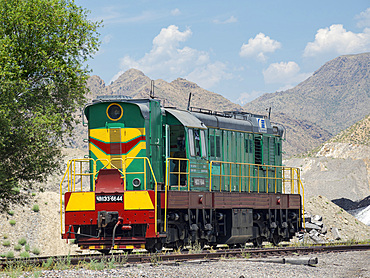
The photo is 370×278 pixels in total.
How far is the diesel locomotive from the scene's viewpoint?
15023 mm

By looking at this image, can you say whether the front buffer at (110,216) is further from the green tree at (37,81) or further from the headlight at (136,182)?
the green tree at (37,81)

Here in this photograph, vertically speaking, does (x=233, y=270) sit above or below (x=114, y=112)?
below

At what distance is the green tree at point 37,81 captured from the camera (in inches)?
711

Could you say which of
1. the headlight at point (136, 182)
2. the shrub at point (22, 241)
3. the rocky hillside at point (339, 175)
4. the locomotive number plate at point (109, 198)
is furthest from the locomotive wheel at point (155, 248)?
the rocky hillside at point (339, 175)

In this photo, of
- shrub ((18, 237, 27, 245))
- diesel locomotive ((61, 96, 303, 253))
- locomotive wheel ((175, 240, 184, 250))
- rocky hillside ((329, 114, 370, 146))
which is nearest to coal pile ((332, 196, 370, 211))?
diesel locomotive ((61, 96, 303, 253))

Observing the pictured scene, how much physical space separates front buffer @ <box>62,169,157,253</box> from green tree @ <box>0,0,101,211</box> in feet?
12.0

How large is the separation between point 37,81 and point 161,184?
23.5 feet

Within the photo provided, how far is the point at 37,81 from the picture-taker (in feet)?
65.6

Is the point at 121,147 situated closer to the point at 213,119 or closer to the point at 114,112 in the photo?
the point at 114,112

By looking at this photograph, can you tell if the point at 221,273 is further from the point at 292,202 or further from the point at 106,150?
the point at 292,202

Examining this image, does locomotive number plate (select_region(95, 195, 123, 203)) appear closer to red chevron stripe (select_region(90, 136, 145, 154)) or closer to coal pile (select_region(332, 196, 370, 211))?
red chevron stripe (select_region(90, 136, 145, 154))

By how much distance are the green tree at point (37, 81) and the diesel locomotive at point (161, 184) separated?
240 centimetres

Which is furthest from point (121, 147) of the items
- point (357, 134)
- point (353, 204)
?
point (357, 134)

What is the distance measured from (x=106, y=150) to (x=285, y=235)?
29.0 ft
